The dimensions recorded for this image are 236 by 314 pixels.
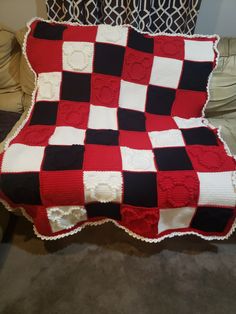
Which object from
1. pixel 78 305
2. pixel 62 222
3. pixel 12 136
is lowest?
pixel 78 305

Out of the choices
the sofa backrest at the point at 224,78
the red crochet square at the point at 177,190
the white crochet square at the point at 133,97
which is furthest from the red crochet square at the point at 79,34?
the red crochet square at the point at 177,190

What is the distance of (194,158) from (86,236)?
0.72 m

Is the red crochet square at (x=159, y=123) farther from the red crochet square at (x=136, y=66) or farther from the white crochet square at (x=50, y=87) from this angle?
the white crochet square at (x=50, y=87)

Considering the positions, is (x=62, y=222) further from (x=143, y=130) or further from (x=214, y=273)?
(x=214, y=273)

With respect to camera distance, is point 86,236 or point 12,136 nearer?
point 12,136

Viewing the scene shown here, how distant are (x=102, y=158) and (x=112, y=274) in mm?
582

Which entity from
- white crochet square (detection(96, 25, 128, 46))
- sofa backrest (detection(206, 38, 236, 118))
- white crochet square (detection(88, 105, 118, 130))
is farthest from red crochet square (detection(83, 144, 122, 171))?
sofa backrest (detection(206, 38, 236, 118))

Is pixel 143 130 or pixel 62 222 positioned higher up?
pixel 143 130

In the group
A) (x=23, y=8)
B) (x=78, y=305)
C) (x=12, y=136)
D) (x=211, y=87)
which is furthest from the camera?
(x=23, y=8)

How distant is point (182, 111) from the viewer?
1.52 metres

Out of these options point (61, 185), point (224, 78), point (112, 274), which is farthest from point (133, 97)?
point (112, 274)

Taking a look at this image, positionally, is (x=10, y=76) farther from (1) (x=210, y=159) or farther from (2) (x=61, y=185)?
(1) (x=210, y=159)

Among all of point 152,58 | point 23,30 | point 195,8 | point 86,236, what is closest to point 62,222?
point 86,236

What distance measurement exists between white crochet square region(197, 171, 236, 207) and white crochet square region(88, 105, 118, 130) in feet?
1.77
